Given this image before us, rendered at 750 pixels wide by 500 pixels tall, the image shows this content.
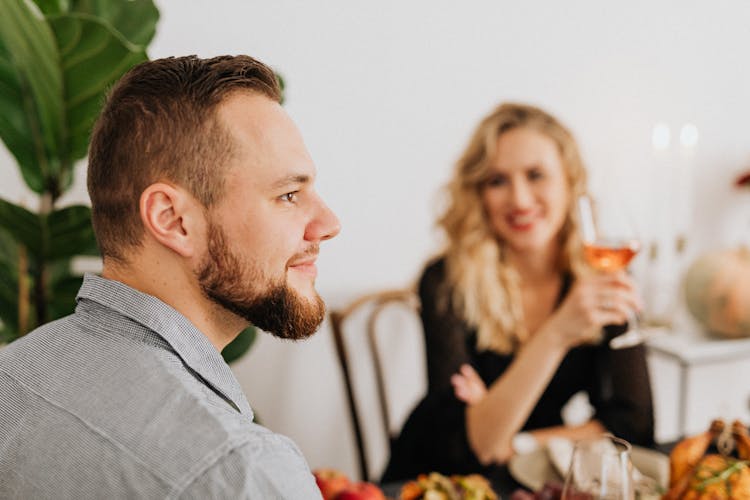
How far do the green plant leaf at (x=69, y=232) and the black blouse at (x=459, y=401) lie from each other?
35.1 inches

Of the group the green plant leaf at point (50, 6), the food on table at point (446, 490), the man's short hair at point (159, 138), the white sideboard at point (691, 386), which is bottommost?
the white sideboard at point (691, 386)

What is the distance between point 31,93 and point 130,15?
0.74ft

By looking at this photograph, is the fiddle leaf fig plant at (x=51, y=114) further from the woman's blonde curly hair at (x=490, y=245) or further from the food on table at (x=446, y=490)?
the woman's blonde curly hair at (x=490, y=245)

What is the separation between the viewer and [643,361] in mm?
1709

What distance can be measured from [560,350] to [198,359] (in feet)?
3.40

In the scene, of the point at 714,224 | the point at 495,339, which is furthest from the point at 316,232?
the point at 714,224

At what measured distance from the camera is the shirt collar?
702 mm

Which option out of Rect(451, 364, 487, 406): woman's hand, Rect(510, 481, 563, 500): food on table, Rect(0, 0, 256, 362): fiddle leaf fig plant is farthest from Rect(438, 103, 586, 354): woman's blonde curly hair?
Rect(510, 481, 563, 500): food on table

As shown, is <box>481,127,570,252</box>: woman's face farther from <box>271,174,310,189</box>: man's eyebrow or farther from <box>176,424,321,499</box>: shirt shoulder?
<box>176,424,321,499</box>: shirt shoulder

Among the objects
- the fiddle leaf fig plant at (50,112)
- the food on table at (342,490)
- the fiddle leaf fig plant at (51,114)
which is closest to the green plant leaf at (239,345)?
the fiddle leaf fig plant at (51,114)

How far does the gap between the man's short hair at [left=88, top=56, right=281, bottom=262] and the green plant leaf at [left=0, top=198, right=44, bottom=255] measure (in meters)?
0.41

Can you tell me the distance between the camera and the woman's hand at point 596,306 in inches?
59.9

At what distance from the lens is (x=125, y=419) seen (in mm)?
588

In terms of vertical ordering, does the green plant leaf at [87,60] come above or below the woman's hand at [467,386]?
above
